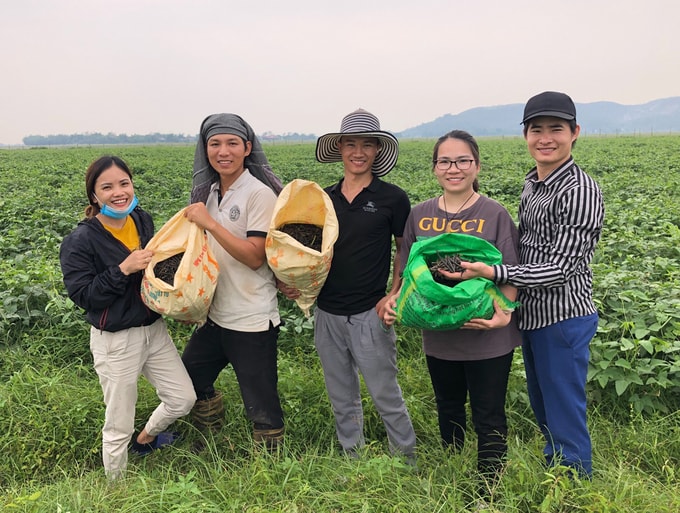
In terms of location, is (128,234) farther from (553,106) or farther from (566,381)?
(566,381)

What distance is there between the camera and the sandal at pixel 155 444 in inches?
110

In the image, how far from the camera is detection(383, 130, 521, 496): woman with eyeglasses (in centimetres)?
211

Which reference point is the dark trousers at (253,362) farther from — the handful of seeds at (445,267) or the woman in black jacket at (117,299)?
the handful of seeds at (445,267)

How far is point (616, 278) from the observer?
366 centimetres

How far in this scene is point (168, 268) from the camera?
2326 mm

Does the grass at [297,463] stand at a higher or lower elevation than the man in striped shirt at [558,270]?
lower

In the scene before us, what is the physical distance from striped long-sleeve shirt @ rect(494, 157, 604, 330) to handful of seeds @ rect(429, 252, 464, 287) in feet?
0.53

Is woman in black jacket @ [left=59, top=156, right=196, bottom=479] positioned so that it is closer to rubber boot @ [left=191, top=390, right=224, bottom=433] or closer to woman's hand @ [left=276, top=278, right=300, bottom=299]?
rubber boot @ [left=191, top=390, right=224, bottom=433]

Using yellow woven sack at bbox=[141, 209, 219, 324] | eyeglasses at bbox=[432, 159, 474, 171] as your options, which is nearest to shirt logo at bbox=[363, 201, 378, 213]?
eyeglasses at bbox=[432, 159, 474, 171]

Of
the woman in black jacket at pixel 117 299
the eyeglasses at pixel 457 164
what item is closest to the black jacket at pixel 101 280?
the woman in black jacket at pixel 117 299

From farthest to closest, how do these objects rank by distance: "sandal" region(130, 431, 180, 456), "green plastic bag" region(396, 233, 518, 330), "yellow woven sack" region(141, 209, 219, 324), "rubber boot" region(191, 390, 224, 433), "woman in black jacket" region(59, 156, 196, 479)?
"rubber boot" region(191, 390, 224, 433) → "sandal" region(130, 431, 180, 456) → "woman in black jacket" region(59, 156, 196, 479) → "yellow woven sack" region(141, 209, 219, 324) → "green plastic bag" region(396, 233, 518, 330)

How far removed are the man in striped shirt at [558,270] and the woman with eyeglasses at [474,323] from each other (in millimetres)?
108

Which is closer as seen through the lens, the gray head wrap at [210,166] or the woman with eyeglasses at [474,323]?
the woman with eyeglasses at [474,323]

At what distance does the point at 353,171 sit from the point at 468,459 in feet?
5.16
